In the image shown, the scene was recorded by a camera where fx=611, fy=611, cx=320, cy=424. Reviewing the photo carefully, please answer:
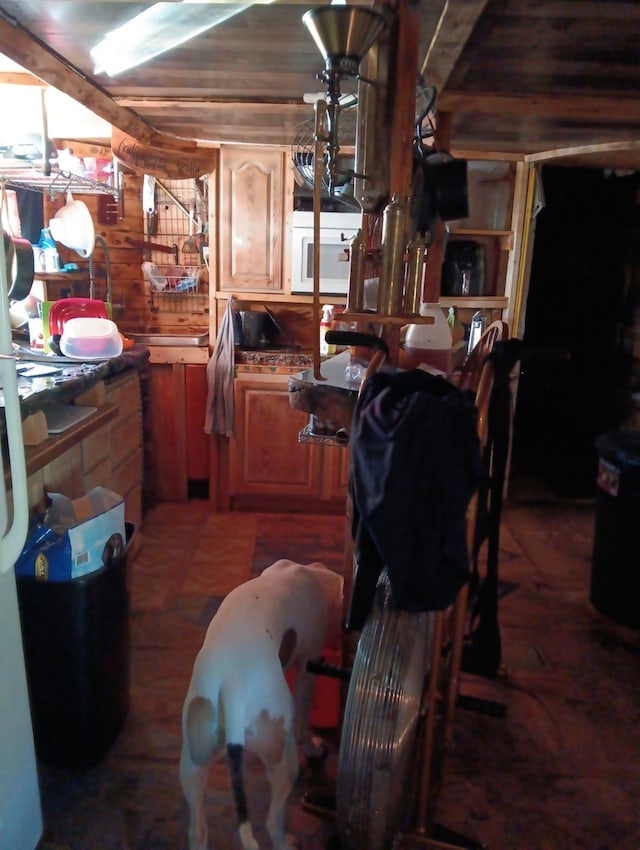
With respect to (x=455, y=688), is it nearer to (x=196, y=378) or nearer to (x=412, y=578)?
(x=412, y=578)

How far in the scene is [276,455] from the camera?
3600 mm

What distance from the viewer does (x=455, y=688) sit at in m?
1.64

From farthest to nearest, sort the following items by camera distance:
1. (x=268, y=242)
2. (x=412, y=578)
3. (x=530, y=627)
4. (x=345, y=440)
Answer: (x=268, y=242) → (x=530, y=627) → (x=345, y=440) → (x=412, y=578)

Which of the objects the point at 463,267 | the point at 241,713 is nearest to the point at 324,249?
the point at 463,267

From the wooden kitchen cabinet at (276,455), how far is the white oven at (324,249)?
1.91ft

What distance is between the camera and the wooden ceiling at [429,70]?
165cm

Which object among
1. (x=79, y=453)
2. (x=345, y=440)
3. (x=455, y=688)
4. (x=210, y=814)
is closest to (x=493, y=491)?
(x=345, y=440)

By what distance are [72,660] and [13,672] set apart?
33 cm

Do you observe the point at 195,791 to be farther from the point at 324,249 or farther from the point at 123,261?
the point at 123,261

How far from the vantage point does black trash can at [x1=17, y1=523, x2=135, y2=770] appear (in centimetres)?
170

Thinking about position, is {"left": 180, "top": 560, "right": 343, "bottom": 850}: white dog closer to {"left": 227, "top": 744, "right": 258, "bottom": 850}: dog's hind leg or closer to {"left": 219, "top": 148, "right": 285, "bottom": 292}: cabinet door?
{"left": 227, "top": 744, "right": 258, "bottom": 850}: dog's hind leg

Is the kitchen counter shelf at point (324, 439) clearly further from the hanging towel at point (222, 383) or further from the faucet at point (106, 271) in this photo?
the faucet at point (106, 271)

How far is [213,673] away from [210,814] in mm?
547

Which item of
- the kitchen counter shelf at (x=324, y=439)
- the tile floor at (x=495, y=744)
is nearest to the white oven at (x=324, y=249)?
the tile floor at (x=495, y=744)
